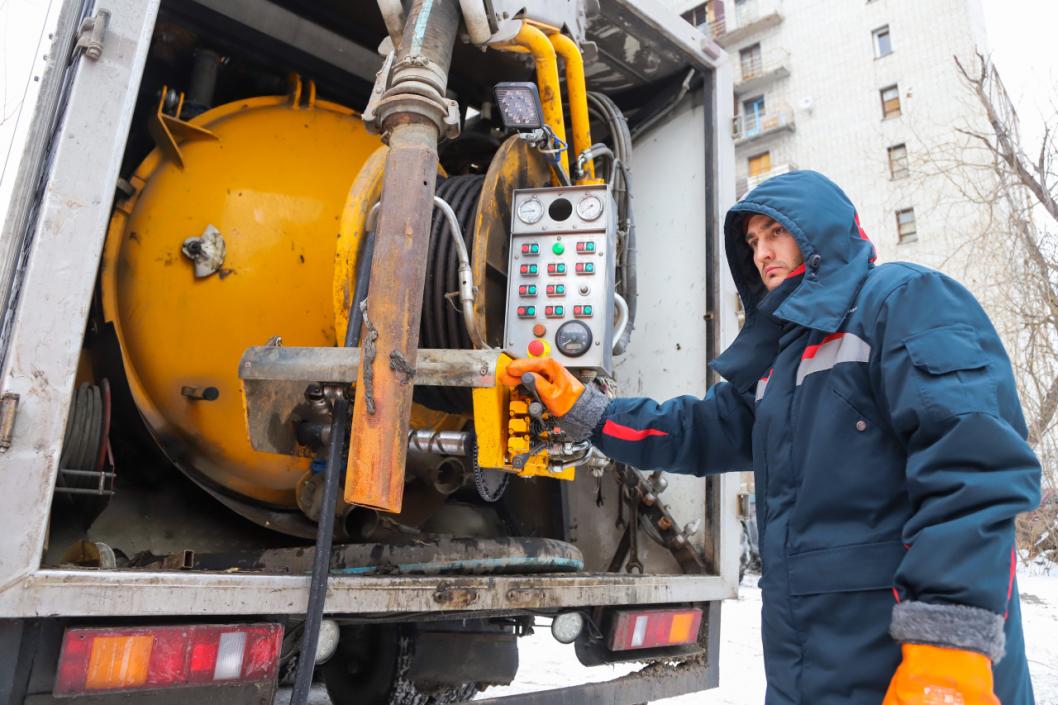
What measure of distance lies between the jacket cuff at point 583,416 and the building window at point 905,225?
19.8 metres

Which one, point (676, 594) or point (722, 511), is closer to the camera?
point (676, 594)

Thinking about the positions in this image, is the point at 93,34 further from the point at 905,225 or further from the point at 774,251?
the point at 905,225

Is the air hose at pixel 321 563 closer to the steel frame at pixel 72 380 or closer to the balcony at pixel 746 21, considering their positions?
the steel frame at pixel 72 380

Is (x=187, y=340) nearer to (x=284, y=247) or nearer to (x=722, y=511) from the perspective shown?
(x=284, y=247)

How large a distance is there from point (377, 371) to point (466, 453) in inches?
19.1

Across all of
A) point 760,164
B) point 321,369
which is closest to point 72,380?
point 321,369

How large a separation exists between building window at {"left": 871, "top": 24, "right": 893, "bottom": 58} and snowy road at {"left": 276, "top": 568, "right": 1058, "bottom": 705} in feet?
56.1

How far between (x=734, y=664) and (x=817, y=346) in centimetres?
427

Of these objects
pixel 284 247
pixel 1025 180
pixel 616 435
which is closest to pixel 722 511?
pixel 616 435

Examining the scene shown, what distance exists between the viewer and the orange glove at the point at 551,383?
6.10ft

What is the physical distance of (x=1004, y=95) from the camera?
25.0 ft

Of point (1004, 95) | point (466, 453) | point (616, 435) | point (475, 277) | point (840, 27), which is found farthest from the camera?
point (840, 27)

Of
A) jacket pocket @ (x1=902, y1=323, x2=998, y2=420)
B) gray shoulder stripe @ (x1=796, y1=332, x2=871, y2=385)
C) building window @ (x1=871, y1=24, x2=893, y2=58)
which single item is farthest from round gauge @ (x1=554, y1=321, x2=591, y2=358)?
A: building window @ (x1=871, y1=24, x2=893, y2=58)

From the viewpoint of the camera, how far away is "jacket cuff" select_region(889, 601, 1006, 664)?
1.10 meters
